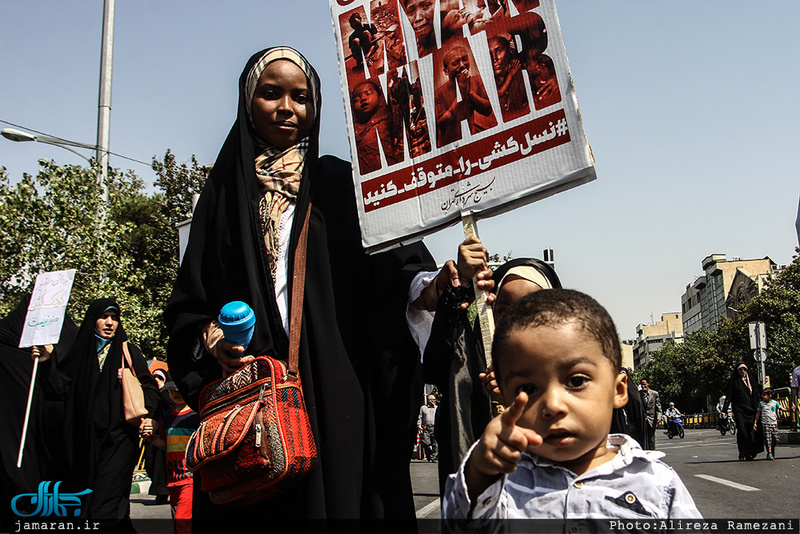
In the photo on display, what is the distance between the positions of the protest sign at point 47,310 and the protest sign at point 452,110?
553 centimetres

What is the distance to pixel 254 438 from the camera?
2373mm

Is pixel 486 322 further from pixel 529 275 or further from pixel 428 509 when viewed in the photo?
pixel 428 509

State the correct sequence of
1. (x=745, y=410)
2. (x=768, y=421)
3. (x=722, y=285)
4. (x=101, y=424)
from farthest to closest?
(x=722, y=285)
(x=745, y=410)
(x=768, y=421)
(x=101, y=424)

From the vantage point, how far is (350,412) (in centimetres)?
263

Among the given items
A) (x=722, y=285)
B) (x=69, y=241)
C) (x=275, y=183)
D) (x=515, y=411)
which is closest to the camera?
(x=515, y=411)

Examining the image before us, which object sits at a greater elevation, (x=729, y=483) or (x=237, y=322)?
(x=237, y=322)

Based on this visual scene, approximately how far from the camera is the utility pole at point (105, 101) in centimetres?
1459

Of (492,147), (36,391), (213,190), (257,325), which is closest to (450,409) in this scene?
(257,325)

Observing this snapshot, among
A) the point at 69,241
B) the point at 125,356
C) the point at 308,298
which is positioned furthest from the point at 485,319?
the point at 69,241

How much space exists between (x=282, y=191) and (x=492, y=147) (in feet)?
2.62

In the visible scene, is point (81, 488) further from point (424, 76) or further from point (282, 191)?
point (424, 76)

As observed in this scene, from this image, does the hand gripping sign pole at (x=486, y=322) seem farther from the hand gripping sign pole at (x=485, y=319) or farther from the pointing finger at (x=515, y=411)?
the pointing finger at (x=515, y=411)
